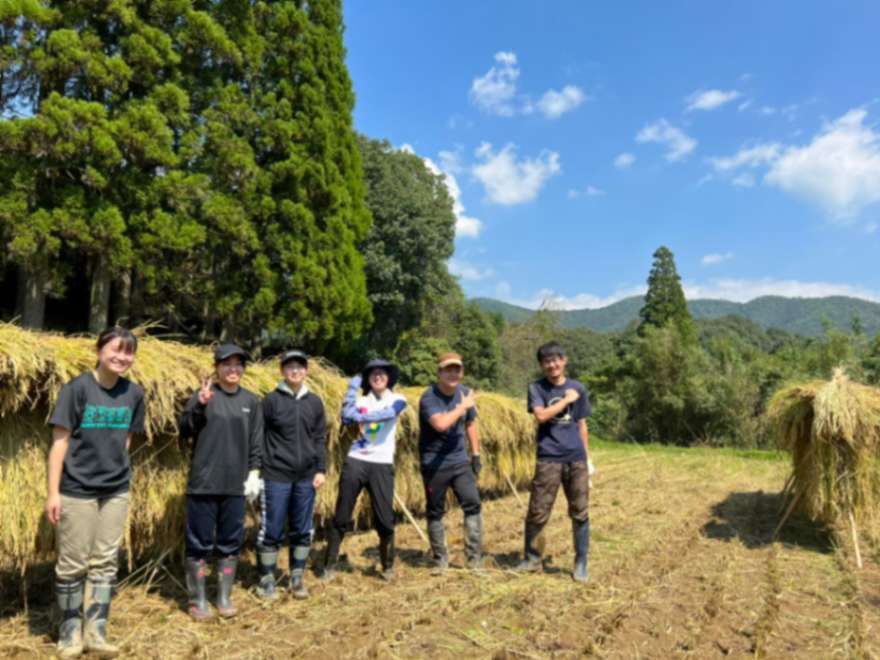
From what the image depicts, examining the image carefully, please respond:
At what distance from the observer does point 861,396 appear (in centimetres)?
593

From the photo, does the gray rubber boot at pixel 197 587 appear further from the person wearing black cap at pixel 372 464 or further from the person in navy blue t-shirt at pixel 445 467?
the person in navy blue t-shirt at pixel 445 467

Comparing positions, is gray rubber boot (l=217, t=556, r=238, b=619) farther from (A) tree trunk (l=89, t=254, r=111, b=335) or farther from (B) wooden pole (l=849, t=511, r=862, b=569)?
(A) tree trunk (l=89, t=254, r=111, b=335)

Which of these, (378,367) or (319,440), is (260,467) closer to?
(319,440)

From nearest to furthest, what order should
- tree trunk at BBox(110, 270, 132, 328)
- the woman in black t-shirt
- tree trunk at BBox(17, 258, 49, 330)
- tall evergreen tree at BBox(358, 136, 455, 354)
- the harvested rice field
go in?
1. the woman in black t-shirt
2. the harvested rice field
3. tree trunk at BBox(17, 258, 49, 330)
4. tree trunk at BBox(110, 270, 132, 328)
5. tall evergreen tree at BBox(358, 136, 455, 354)

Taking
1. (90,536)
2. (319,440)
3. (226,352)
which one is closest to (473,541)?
(319,440)

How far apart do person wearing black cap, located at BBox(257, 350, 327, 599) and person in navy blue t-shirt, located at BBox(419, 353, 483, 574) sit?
37.7 inches

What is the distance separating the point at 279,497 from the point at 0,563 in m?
1.66

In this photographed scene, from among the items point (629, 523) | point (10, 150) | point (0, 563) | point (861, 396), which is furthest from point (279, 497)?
point (10, 150)

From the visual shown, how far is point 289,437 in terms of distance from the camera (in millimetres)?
4184

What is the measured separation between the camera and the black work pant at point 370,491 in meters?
4.61

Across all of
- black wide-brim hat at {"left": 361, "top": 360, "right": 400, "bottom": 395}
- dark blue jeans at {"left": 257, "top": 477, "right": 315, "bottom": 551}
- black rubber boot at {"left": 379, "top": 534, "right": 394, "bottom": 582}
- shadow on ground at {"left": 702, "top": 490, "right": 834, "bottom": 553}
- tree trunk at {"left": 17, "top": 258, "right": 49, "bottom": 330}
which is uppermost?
tree trunk at {"left": 17, "top": 258, "right": 49, "bottom": 330}

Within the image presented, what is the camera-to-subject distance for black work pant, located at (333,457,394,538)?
4605mm

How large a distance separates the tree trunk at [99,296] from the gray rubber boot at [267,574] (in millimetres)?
9089

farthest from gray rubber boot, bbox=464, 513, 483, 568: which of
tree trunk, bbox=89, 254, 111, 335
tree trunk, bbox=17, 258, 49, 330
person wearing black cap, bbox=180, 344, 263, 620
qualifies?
tree trunk, bbox=17, 258, 49, 330
